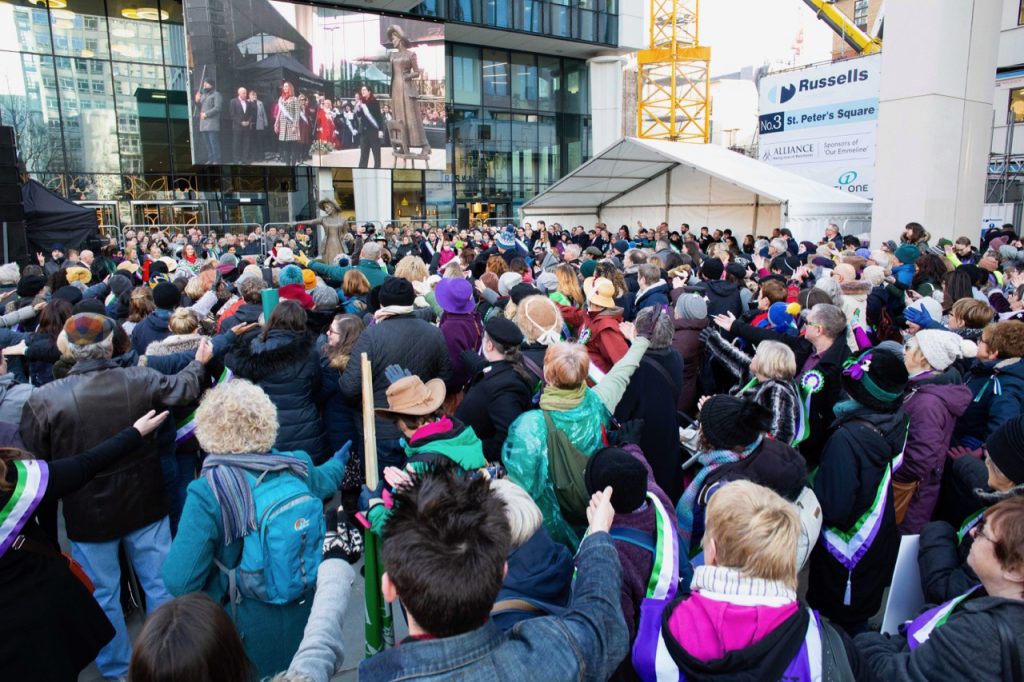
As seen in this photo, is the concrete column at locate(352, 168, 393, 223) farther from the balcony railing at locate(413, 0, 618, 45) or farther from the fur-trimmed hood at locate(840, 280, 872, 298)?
the fur-trimmed hood at locate(840, 280, 872, 298)

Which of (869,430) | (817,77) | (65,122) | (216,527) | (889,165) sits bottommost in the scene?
(216,527)

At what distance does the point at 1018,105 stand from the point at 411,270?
2458 centimetres

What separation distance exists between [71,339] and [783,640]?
3273mm

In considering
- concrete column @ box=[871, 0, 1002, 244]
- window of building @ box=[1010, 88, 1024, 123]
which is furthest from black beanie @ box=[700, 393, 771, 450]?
window of building @ box=[1010, 88, 1024, 123]

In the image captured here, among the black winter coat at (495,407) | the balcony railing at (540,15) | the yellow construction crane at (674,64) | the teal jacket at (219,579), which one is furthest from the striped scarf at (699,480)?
the yellow construction crane at (674,64)

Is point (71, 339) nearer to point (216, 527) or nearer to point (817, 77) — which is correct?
point (216, 527)

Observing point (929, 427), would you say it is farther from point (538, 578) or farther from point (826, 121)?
point (826, 121)

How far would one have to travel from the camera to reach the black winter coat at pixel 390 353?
3990 mm

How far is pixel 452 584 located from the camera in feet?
4.65

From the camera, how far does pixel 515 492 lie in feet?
6.64

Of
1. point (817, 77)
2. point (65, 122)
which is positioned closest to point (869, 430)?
point (817, 77)

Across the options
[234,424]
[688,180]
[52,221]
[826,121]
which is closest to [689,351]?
[234,424]

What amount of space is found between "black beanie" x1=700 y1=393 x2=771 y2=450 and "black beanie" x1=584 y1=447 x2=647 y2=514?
86cm

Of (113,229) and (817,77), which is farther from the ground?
(817,77)
